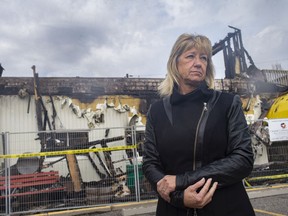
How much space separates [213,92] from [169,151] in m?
0.44

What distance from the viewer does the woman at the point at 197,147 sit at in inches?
57.1

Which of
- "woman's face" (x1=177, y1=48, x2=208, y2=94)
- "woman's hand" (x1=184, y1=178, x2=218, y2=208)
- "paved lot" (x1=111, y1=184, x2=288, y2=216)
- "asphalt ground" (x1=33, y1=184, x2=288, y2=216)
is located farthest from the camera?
"asphalt ground" (x1=33, y1=184, x2=288, y2=216)

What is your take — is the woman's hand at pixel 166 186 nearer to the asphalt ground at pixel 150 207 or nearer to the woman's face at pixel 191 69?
the woman's face at pixel 191 69

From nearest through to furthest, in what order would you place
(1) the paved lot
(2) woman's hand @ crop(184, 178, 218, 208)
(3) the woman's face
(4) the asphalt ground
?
(2) woman's hand @ crop(184, 178, 218, 208)
(3) the woman's face
(1) the paved lot
(4) the asphalt ground

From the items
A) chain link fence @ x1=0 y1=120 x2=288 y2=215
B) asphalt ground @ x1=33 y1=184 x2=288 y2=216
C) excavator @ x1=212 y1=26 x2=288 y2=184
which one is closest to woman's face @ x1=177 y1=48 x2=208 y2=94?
asphalt ground @ x1=33 y1=184 x2=288 y2=216

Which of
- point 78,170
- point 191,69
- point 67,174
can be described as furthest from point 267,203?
point 191,69

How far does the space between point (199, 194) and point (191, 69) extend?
76 cm

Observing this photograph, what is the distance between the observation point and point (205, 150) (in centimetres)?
152

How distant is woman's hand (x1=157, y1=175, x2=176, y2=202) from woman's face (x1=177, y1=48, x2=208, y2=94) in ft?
1.88

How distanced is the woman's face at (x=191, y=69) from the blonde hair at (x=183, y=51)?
0.03 metres

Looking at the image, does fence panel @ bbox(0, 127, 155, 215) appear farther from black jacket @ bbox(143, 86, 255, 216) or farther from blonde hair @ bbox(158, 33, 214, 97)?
black jacket @ bbox(143, 86, 255, 216)

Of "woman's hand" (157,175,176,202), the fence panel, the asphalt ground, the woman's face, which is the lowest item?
the asphalt ground

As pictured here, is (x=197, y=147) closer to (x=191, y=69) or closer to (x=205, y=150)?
(x=205, y=150)

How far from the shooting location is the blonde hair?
179 cm
